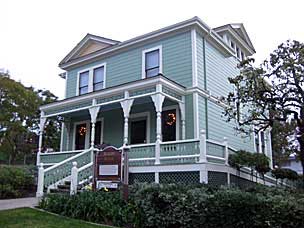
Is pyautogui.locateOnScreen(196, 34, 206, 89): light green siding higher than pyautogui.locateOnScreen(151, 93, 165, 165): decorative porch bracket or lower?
higher

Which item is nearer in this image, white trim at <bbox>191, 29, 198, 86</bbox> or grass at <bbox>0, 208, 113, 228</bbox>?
grass at <bbox>0, 208, 113, 228</bbox>

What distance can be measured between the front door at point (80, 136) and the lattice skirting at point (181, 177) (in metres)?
7.76

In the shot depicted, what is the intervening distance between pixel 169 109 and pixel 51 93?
19.2 metres

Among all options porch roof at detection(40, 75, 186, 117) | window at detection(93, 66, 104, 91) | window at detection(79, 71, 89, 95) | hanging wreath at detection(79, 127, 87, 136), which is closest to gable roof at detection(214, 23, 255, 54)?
porch roof at detection(40, 75, 186, 117)

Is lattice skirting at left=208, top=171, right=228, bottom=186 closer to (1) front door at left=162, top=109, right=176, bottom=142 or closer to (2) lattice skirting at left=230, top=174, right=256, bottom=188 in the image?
(2) lattice skirting at left=230, top=174, right=256, bottom=188

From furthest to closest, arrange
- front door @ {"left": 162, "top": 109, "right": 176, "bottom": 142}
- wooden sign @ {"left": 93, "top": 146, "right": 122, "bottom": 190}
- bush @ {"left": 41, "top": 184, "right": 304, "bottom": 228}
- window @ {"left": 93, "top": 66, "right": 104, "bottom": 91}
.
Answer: window @ {"left": 93, "top": 66, "right": 104, "bottom": 91} → front door @ {"left": 162, "top": 109, "right": 176, "bottom": 142} → wooden sign @ {"left": 93, "top": 146, "right": 122, "bottom": 190} → bush @ {"left": 41, "top": 184, "right": 304, "bottom": 228}

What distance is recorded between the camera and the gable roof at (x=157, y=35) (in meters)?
14.2

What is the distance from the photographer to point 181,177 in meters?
10.9

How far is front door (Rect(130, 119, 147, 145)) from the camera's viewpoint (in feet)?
50.0

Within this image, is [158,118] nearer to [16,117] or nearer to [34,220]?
[34,220]

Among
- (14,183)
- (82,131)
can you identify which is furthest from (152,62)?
(14,183)

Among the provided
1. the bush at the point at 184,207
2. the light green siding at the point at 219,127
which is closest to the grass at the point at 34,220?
the bush at the point at 184,207

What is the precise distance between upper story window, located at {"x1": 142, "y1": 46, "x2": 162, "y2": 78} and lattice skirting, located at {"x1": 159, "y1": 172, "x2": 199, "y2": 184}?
18.7 feet

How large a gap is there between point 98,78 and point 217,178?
950 centimetres
